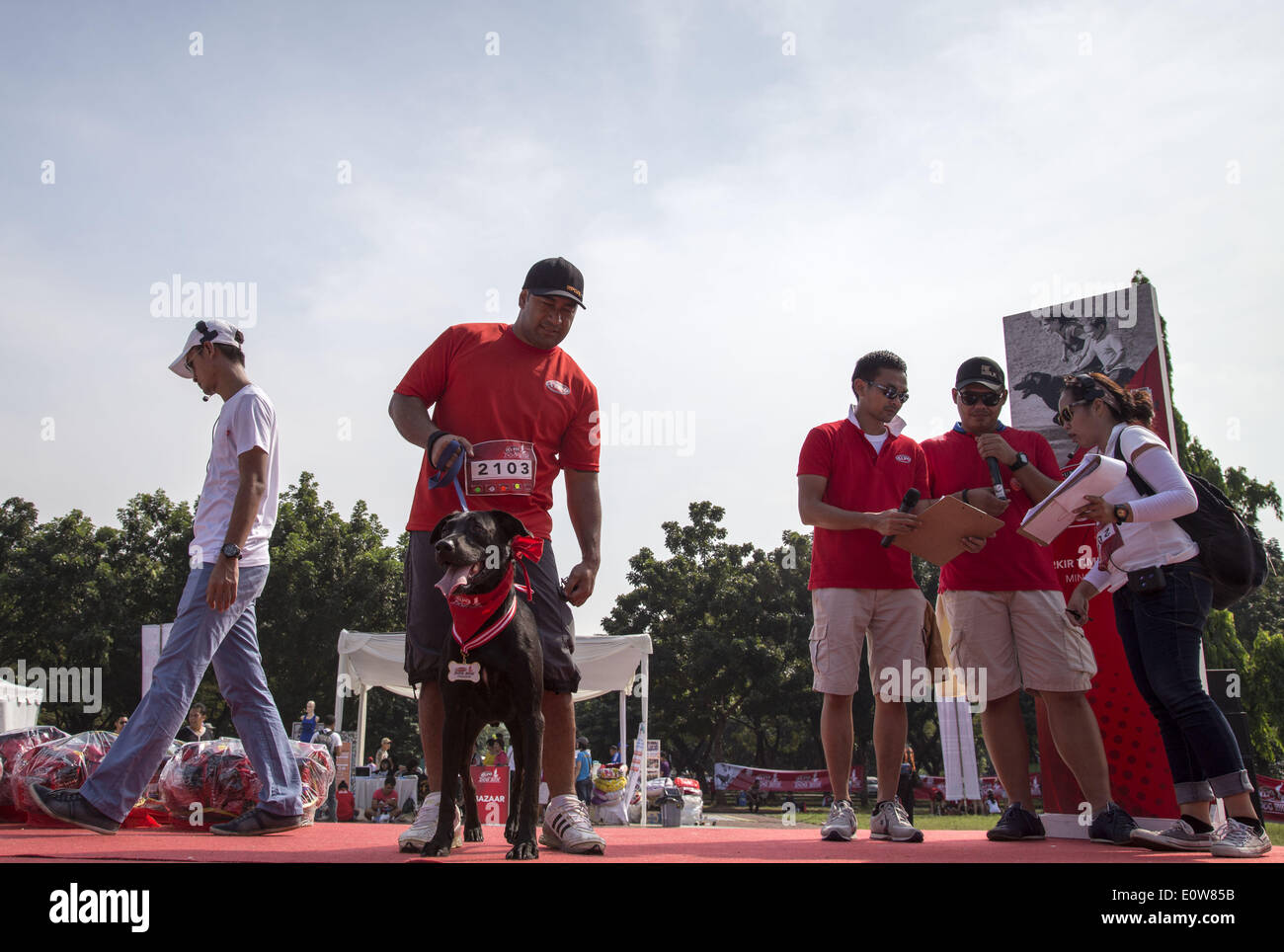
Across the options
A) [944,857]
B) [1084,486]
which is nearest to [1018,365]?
[1084,486]

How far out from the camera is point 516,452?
12.2 feet

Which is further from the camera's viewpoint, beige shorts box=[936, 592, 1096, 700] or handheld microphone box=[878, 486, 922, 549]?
beige shorts box=[936, 592, 1096, 700]

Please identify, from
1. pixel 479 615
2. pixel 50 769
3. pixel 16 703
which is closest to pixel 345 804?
pixel 16 703

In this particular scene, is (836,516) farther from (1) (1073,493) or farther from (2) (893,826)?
(2) (893,826)

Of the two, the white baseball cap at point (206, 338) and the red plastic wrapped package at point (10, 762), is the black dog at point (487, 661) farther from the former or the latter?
the red plastic wrapped package at point (10, 762)

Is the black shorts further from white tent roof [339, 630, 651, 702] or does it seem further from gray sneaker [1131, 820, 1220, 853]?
white tent roof [339, 630, 651, 702]

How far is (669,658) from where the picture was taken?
39.6 metres

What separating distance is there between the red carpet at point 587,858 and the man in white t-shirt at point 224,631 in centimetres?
19

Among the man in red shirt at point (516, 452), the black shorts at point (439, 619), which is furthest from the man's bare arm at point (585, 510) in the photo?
the black shorts at point (439, 619)

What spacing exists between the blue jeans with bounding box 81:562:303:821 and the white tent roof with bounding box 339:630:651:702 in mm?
10964

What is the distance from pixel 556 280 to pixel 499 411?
59cm

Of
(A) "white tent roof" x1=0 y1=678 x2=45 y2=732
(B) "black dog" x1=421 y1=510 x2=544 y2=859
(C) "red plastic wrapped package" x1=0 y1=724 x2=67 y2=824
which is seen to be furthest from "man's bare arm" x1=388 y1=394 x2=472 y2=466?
(A) "white tent roof" x1=0 y1=678 x2=45 y2=732

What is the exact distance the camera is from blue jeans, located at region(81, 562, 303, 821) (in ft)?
13.8
